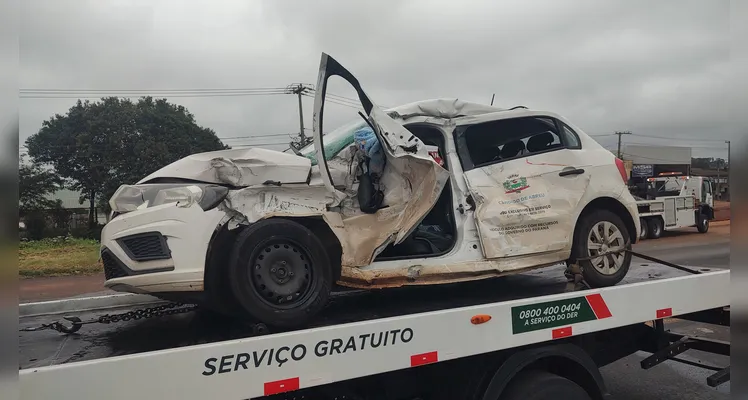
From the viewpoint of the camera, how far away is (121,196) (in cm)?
319

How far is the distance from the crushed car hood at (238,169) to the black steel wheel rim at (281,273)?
0.44 meters

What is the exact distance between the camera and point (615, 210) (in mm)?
4770

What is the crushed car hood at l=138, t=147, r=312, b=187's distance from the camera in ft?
10.8

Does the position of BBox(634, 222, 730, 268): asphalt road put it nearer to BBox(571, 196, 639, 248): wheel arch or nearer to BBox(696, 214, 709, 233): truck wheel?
BBox(696, 214, 709, 233): truck wheel

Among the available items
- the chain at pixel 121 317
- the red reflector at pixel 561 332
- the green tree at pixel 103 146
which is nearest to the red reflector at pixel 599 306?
the red reflector at pixel 561 332

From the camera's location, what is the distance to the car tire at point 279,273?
3.09 meters

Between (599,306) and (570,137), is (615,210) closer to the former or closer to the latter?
(570,137)

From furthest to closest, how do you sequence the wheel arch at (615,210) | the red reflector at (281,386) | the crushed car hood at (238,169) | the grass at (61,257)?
the grass at (61,257)
the wheel arch at (615,210)
the crushed car hood at (238,169)
the red reflector at (281,386)

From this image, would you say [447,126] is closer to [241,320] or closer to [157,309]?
[241,320]

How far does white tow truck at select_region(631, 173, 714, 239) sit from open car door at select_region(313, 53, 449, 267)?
16.7 meters

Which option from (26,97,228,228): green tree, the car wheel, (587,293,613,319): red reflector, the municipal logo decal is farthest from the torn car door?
(26,97,228,228): green tree

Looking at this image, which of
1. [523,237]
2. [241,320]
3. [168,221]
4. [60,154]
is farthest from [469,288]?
[60,154]

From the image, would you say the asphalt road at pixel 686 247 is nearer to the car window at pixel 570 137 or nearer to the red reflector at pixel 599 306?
the car window at pixel 570 137

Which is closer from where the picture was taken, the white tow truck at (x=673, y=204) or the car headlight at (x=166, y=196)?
the car headlight at (x=166, y=196)
